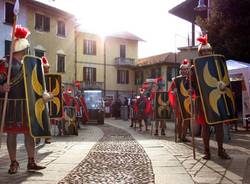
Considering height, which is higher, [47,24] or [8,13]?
[47,24]

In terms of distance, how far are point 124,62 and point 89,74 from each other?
5846mm

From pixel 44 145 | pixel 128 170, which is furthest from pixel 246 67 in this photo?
pixel 128 170

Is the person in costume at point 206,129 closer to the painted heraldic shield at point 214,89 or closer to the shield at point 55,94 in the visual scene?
the painted heraldic shield at point 214,89

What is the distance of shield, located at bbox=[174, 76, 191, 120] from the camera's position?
1225 cm

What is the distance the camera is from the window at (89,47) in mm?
59812

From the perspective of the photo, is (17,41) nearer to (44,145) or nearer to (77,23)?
(44,145)

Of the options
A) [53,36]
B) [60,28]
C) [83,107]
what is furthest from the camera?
[60,28]

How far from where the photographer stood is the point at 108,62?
63.5 metres

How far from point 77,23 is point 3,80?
44.7 meters

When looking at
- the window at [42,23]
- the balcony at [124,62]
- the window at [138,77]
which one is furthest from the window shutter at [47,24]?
the window at [138,77]

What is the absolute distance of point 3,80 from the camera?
720cm

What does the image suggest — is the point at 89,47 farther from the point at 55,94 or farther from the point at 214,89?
the point at 214,89

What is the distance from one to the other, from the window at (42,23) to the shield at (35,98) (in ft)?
117

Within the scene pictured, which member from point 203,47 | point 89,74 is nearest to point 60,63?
point 89,74
